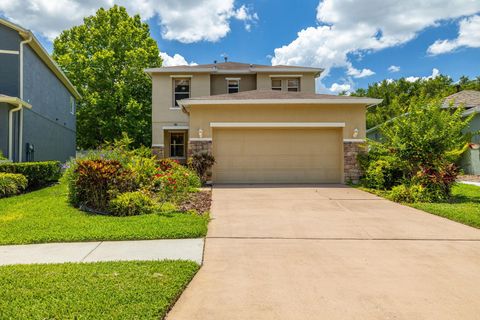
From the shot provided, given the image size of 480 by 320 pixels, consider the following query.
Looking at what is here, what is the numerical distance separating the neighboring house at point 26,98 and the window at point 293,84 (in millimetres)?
12818

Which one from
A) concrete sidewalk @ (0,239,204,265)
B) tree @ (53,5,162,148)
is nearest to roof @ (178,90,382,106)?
concrete sidewalk @ (0,239,204,265)

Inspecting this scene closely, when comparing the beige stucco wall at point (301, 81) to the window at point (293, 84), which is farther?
the window at point (293, 84)

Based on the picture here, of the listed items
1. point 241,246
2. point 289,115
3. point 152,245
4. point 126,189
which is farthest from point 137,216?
point 289,115

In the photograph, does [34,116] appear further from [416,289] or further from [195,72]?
[416,289]

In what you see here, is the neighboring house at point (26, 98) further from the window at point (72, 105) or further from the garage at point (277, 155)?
the garage at point (277, 155)

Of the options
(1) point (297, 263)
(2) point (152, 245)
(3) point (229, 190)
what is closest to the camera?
(1) point (297, 263)

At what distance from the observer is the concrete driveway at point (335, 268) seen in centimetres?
294

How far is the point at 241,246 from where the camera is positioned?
15.9 ft

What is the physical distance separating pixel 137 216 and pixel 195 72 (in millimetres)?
12894

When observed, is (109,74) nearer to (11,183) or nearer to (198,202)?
(11,183)

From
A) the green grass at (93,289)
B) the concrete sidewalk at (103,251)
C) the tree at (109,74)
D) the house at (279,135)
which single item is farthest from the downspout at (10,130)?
the tree at (109,74)

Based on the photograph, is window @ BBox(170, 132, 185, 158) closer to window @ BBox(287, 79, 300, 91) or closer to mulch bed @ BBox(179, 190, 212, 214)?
window @ BBox(287, 79, 300, 91)

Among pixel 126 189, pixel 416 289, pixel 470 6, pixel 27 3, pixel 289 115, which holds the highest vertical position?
pixel 27 3

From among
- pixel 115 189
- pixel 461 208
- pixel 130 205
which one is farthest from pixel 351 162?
pixel 115 189
